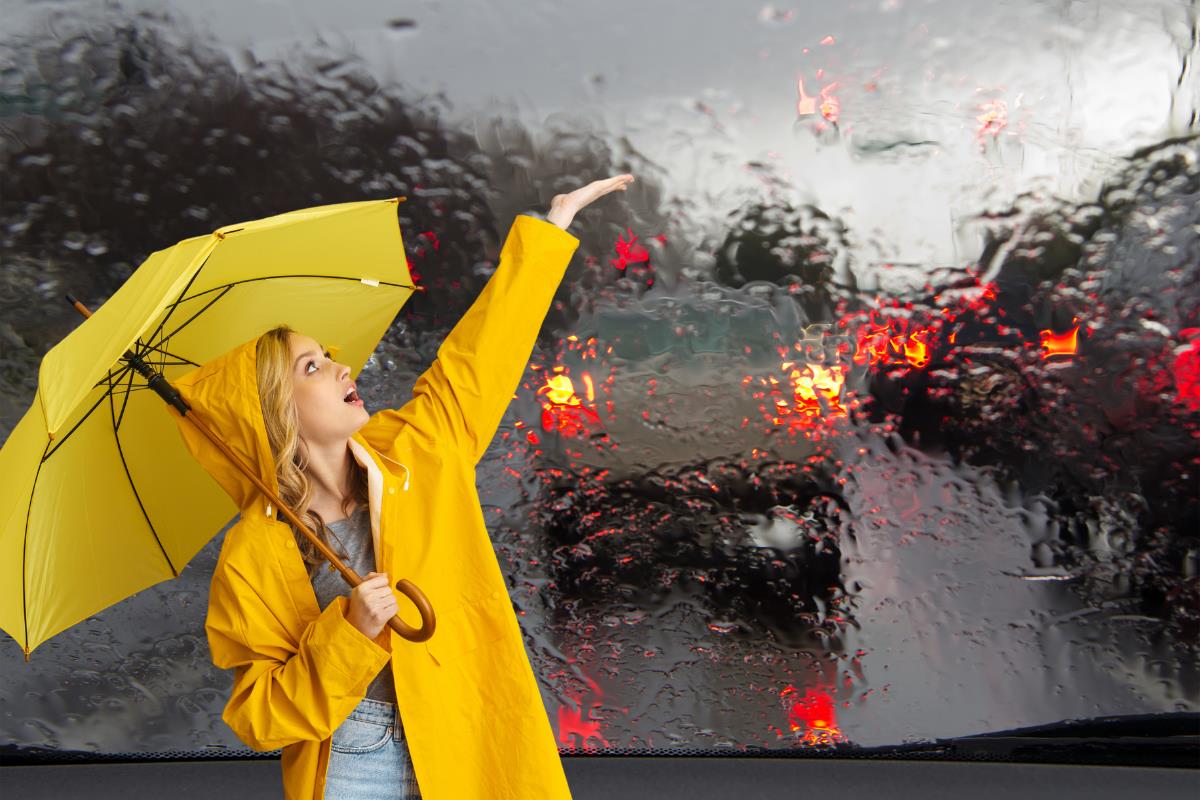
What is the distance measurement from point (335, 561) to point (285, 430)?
18 cm

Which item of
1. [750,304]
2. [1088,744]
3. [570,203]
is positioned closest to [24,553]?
[570,203]

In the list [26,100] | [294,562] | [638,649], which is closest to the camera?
[294,562]

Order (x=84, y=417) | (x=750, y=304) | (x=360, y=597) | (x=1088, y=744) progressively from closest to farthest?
1. (x=360, y=597)
2. (x=84, y=417)
3. (x=750, y=304)
4. (x=1088, y=744)

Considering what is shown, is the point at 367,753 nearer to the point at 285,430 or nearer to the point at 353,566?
the point at 353,566

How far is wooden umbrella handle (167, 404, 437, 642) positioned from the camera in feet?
4.24

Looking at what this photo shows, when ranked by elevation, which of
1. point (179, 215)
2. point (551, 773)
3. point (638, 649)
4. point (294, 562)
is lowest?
point (638, 649)

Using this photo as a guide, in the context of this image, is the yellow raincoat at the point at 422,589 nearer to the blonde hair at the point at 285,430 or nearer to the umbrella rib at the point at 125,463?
the blonde hair at the point at 285,430

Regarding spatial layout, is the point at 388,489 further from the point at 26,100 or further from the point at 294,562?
the point at 26,100

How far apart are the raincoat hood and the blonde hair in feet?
0.06

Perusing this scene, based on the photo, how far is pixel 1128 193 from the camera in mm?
2410

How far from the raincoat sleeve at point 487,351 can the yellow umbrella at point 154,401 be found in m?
0.19

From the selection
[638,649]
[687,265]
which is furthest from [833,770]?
[687,265]

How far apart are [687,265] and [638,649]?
86cm

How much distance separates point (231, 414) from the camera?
1.37 meters
